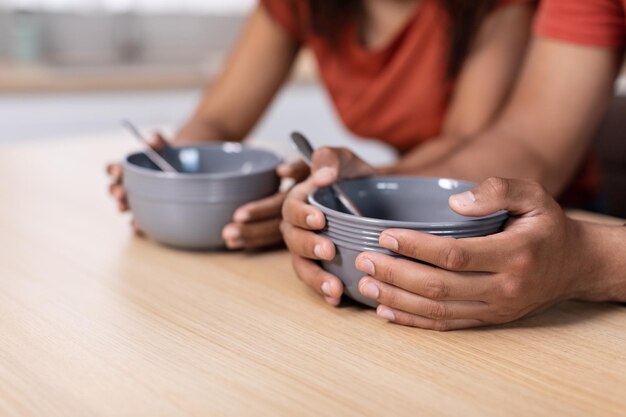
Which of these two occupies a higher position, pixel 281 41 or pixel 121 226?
pixel 281 41

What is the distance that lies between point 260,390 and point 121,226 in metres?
0.49

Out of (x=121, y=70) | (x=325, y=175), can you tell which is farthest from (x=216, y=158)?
(x=121, y=70)

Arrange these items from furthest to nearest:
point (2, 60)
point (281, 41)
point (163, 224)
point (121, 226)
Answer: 1. point (2, 60)
2. point (281, 41)
3. point (121, 226)
4. point (163, 224)

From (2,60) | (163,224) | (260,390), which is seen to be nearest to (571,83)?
(163,224)

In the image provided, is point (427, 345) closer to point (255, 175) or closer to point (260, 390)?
point (260, 390)

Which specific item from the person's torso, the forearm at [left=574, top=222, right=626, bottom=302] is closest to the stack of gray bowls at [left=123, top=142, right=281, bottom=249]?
the forearm at [left=574, top=222, right=626, bottom=302]

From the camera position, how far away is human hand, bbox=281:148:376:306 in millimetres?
688

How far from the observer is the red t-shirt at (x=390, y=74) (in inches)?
54.2

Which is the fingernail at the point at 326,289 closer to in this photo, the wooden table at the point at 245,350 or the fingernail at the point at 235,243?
the wooden table at the point at 245,350

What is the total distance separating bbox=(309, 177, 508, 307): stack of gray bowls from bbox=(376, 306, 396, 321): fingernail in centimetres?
2

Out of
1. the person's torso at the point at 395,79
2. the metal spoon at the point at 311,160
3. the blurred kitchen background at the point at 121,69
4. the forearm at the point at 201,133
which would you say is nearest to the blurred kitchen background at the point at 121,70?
the blurred kitchen background at the point at 121,69

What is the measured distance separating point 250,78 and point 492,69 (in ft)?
1.51

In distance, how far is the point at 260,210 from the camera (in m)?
0.84

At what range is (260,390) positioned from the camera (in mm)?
544
